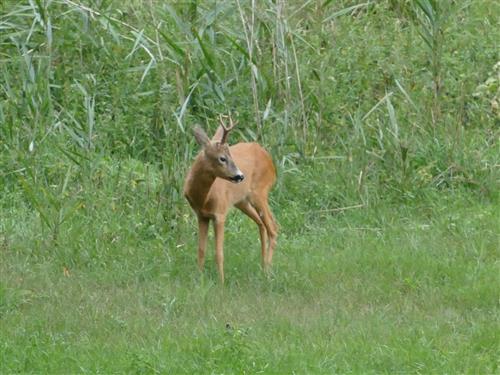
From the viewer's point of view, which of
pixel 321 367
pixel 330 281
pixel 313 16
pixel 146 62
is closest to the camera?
pixel 321 367

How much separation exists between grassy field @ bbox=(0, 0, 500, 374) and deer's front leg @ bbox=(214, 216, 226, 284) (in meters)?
0.11

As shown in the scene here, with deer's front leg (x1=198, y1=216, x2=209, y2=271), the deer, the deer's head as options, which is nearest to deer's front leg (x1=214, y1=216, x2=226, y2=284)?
the deer

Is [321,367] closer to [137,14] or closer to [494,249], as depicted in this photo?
[494,249]

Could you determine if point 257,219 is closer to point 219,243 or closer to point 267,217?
point 267,217

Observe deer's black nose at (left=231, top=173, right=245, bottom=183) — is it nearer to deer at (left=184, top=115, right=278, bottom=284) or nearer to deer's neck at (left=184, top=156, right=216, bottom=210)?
deer at (left=184, top=115, right=278, bottom=284)

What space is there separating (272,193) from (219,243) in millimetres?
1582

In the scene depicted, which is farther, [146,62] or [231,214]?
[146,62]

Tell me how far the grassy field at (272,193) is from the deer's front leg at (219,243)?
11cm

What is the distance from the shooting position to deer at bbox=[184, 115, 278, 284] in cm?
859

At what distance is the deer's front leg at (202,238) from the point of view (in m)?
8.72

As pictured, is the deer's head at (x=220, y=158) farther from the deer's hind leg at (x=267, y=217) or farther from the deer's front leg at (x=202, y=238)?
the deer's hind leg at (x=267, y=217)

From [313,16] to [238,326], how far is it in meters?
5.86

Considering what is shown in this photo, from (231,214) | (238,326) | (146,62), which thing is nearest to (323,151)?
(231,214)

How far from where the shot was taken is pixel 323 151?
1080 centimetres
